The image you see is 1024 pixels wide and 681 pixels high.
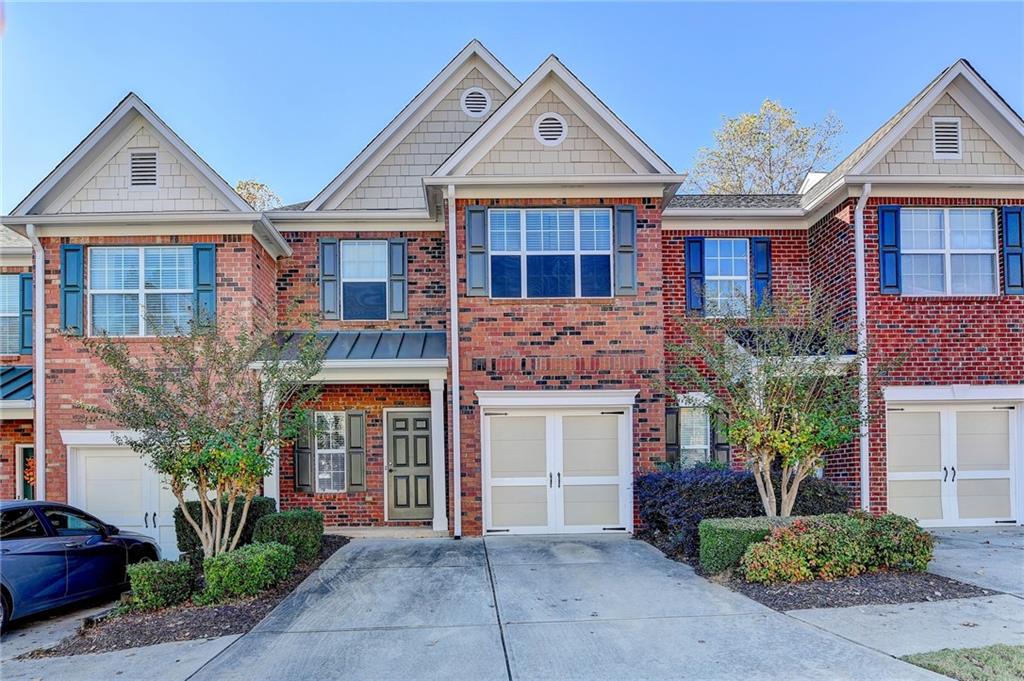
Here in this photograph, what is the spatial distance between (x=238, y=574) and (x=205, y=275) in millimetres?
5741

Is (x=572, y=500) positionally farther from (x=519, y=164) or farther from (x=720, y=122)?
(x=720, y=122)

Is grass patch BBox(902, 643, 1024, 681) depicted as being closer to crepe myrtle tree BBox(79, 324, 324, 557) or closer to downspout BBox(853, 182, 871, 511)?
downspout BBox(853, 182, 871, 511)

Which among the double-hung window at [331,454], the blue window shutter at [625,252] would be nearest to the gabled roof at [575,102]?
A: the blue window shutter at [625,252]

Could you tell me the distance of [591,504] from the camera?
1123cm

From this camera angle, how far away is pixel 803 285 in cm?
1287

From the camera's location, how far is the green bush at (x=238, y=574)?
7.52 m

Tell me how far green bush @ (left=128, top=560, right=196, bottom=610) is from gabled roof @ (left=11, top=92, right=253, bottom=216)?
19.7 ft

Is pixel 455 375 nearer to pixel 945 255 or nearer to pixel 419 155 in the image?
pixel 419 155

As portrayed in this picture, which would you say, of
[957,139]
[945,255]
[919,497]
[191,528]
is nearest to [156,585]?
[191,528]

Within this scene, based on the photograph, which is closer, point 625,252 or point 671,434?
point 625,252

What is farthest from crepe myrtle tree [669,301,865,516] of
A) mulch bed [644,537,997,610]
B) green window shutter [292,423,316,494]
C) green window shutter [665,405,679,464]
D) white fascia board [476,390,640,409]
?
green window shutter [292,423,316,494]

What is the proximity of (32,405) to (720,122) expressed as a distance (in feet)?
75.4

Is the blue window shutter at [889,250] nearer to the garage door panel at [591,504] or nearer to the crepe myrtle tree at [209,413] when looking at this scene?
the garage door panel at [591,504]

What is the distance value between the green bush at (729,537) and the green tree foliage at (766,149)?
61.8ft
